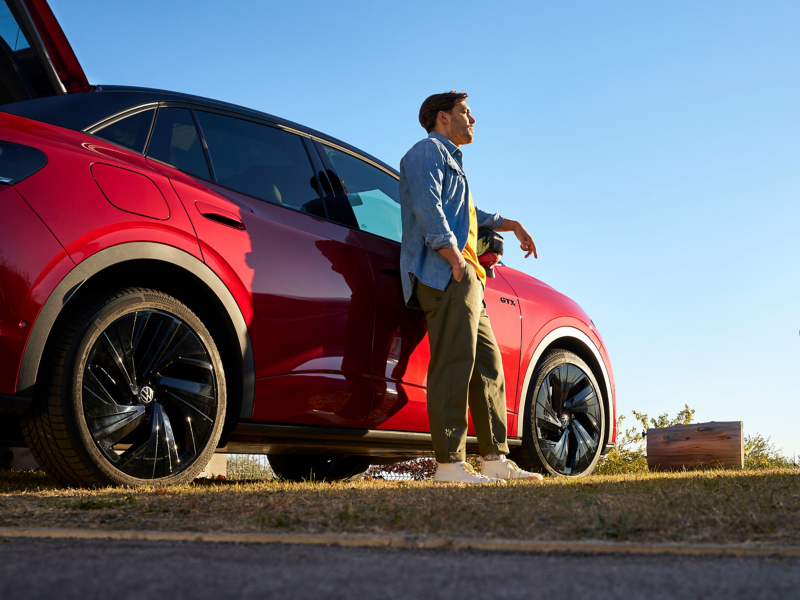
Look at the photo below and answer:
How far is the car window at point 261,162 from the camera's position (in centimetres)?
356

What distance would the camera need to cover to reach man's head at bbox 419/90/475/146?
427cm

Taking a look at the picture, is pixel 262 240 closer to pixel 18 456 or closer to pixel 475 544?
pixel 475 544

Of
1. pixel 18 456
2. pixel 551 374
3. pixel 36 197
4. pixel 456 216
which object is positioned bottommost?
pixel 18 456

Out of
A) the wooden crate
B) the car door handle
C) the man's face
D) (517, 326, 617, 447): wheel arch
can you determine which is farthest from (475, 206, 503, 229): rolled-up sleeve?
the wooden crate

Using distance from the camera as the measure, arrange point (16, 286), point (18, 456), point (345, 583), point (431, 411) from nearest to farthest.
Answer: point (345, 583)
point (16, 286)
point (431, 411)
point (18, 456)

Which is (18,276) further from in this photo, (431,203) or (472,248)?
(472,248)

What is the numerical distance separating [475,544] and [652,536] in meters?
0.47

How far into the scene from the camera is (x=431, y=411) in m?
3.76

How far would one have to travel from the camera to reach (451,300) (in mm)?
3803

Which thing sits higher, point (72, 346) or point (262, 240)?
point (262, 240)

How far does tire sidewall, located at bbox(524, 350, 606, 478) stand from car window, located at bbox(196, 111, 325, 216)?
184cm

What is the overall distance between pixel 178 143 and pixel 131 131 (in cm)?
23

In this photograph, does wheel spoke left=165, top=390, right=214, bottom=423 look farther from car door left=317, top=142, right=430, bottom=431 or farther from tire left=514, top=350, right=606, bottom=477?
tire left=514, top=350, right=606, bottom=477

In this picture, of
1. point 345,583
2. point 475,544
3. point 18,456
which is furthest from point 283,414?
point 18,456
